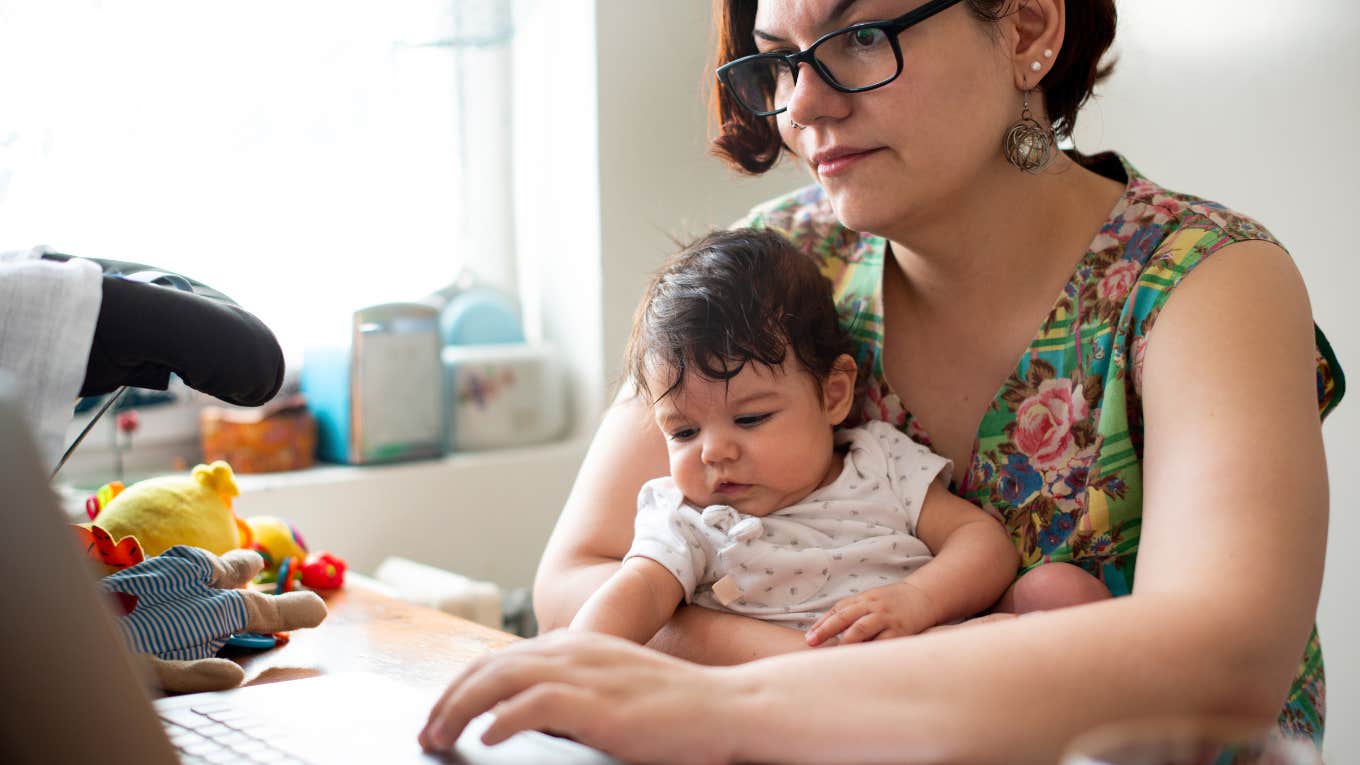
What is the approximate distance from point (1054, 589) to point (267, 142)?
1.69 metres

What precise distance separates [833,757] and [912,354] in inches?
27.5

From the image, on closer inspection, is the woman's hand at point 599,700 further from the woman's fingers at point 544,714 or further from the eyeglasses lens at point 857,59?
the eyeglasses lens at point 857,59

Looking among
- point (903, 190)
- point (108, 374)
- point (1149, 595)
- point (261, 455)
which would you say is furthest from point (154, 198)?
point (1149, 595)

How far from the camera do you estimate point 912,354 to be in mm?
1342

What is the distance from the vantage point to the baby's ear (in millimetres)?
1270

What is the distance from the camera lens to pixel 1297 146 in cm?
182

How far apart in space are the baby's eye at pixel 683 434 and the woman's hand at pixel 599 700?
1.43ft

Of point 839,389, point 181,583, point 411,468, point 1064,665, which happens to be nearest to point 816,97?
point 839,389

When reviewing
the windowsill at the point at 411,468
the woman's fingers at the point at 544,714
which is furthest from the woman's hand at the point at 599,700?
the windowsill at the point at 411,468

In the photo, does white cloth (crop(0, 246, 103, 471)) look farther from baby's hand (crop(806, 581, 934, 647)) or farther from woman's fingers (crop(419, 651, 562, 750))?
baby's hand (crop(806, 581, 934, 647))

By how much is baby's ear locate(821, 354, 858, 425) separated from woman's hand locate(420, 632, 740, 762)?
53 centimetres

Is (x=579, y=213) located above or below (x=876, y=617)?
above

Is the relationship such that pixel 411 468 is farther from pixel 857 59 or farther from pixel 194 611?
pixel 857 59

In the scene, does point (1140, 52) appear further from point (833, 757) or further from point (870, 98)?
point (833, 757)
